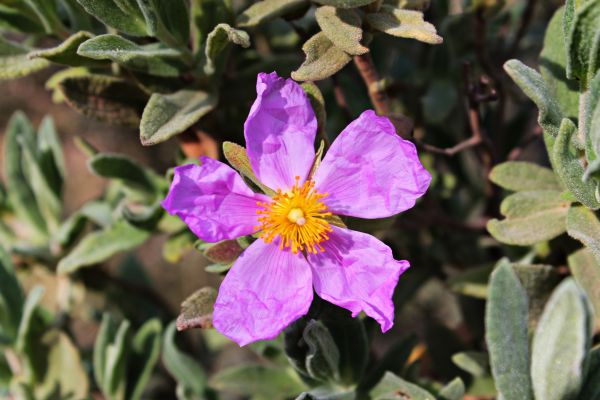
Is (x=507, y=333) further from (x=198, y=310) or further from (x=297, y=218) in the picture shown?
(x=198, y=310)

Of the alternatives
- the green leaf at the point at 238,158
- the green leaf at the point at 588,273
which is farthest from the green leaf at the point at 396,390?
the green leaf at the point at 238,158

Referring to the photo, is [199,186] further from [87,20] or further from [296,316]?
[87,20]

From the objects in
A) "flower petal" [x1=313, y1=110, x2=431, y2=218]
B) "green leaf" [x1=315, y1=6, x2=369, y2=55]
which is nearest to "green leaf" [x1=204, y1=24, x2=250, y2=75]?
"green leaf" [x1=315, y1=6, x2=369, y2=55]

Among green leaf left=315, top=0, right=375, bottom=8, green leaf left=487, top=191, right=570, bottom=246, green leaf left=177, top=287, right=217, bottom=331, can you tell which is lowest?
green leaf left=487, top=191, right=570, bottom=246

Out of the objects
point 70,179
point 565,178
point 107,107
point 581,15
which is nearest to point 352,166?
point 565,178

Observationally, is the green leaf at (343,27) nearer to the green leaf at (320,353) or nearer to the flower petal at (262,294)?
the flower petal at (262,294)

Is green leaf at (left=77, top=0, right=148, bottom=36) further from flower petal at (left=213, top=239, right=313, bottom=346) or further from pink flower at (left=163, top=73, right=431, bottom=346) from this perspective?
flower petal at (left=213, top=239, right=313, bottom=346)
